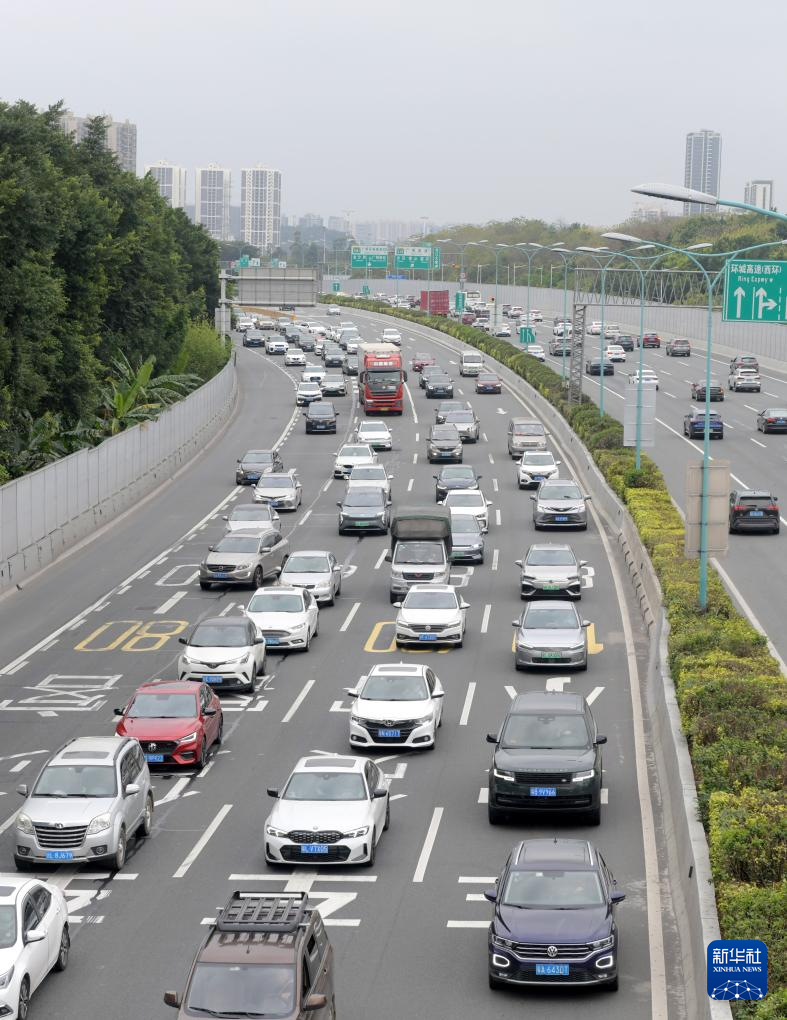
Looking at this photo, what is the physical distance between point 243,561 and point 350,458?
21.8 m

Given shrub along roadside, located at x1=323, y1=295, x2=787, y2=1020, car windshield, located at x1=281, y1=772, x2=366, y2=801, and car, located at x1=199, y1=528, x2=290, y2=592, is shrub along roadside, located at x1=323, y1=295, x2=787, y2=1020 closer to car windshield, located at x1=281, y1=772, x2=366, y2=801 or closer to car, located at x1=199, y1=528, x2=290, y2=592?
car windshield, located at x1=281, y1=772, x2=366, y2=801

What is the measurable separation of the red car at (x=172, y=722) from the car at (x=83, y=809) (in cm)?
341

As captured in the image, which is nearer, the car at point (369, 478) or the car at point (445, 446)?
the car at point (369, 478)

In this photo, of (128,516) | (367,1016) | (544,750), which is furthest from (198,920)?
(128,516)

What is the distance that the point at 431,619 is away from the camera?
36938 millimetres

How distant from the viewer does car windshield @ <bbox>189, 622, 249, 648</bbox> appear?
33.2 metres

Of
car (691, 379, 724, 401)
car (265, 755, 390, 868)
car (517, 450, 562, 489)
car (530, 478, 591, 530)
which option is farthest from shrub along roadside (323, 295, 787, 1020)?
car (691, 379, 724, 401)

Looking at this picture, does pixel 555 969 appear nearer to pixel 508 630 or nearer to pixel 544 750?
pixel 544 750

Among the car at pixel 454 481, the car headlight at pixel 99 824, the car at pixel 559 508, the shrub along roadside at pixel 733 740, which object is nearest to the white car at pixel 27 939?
the car headlight at pixel 99 824

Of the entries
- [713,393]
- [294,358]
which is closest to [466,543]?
[713,393]

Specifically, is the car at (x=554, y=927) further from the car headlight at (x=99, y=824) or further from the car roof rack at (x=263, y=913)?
the car headlight at (x=99, y=824)

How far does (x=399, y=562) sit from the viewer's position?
4284 centimetres

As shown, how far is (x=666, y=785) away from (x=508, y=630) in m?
13.5

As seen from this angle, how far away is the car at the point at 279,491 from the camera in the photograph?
188ft
